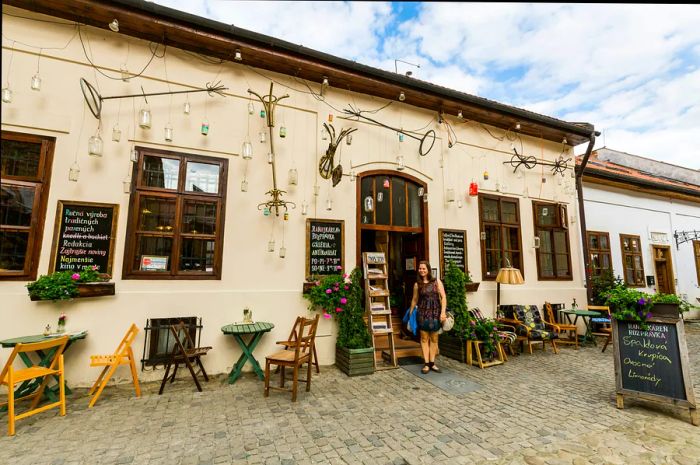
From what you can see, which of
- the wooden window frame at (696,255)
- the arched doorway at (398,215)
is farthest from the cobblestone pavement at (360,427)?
the wooden window frame at (696,255)

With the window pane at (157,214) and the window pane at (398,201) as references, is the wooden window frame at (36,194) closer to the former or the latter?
the window pane at (157,214)

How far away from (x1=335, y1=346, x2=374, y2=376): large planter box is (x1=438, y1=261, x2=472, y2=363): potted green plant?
165 cm

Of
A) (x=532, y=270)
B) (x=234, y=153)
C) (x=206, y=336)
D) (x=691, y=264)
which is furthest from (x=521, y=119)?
(x=691, y=264)

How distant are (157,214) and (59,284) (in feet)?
4.89

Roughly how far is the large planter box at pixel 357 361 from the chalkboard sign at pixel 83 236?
3.61m

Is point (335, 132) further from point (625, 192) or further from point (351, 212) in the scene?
point (625, 192)

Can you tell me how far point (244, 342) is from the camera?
5.32 m

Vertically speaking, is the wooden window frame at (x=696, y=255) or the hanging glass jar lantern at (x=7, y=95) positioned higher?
the hanging glass jar lantern at (x=7, y=95)

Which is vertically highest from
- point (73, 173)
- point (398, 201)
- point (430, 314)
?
point (398, 201)

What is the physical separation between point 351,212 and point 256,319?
2.43m

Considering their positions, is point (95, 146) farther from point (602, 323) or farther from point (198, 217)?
point (602, 323)

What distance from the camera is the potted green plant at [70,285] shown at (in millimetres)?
4512

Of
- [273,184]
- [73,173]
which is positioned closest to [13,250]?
[73,173]

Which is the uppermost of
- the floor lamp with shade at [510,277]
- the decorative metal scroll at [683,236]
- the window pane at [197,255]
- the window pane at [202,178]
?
the window pane at [202,178]
